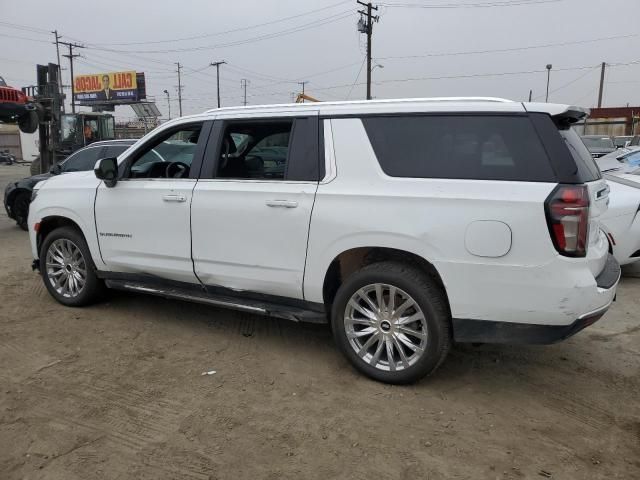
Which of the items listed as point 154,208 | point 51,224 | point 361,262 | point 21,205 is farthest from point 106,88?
point 361,262

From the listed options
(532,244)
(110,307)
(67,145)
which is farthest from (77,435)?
(67,145)

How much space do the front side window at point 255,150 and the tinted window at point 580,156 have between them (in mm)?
1915

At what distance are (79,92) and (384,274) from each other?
81.9 meters

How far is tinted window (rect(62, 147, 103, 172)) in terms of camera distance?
31.1 ft

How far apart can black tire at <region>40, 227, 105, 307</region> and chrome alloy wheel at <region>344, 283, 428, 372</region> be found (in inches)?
109

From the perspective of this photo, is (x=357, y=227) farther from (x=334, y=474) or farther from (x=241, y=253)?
(x=334, y=474)

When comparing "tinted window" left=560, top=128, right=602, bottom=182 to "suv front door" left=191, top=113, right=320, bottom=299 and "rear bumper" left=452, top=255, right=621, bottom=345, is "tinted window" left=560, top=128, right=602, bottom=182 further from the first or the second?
"suv front door" left=191, top=113, right=320, bottom=299

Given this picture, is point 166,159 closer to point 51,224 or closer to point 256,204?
point 51,224

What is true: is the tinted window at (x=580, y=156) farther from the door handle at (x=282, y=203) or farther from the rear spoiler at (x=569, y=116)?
the door handle at (x=282, y=203)

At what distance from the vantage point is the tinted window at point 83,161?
374 inches

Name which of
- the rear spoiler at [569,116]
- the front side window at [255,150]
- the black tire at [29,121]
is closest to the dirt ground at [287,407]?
the front side window at [255,150]

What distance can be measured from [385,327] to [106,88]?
77.8 metres

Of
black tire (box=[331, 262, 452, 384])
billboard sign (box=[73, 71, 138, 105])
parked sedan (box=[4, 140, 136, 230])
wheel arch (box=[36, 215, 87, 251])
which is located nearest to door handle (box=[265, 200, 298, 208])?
black tire (box=[331, 262, 452, 384])

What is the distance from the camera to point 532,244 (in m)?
3.10
